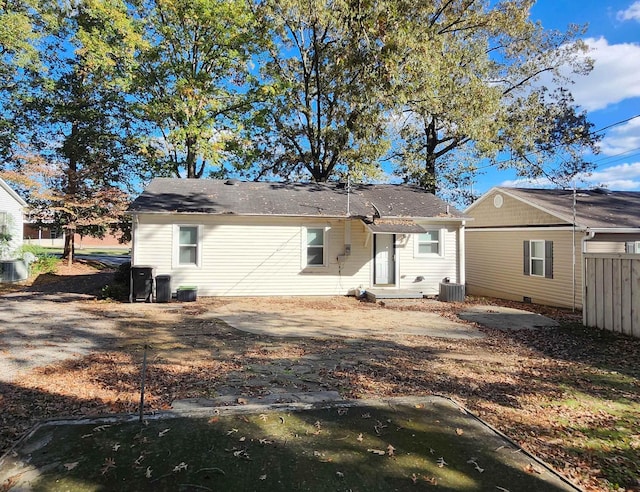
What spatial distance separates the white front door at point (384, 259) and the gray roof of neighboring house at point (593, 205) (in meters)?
5.19

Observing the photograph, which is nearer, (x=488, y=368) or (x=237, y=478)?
(x=237, y=478)

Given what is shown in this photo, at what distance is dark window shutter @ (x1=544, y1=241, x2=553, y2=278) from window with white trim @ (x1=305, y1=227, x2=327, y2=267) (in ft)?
24.5

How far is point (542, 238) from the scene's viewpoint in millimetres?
13508

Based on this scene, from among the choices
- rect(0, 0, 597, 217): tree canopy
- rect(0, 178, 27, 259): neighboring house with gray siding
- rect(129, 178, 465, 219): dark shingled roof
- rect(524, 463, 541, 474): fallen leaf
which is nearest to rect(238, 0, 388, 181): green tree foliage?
rect(0, 0, 597, 217): tree canopy

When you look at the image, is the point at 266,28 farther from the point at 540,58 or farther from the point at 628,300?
A: the point at 628,300

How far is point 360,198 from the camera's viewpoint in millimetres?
14945

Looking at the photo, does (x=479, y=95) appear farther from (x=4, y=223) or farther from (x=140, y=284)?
(x=4, y=223)

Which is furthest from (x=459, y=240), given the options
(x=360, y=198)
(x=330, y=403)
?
(x=330, y=403)

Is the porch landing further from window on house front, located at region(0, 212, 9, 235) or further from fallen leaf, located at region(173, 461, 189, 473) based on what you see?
window on house front, located at region(0, 212, 9, 235)

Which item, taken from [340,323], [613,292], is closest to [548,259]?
[613,292]

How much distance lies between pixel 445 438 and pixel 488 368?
2639 millimetres

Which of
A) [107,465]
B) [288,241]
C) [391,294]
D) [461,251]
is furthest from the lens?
[461,251]

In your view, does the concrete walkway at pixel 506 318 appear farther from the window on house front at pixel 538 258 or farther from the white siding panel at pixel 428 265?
the window on house front at pixel 538 258

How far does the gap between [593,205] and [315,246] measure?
983 centimetres
